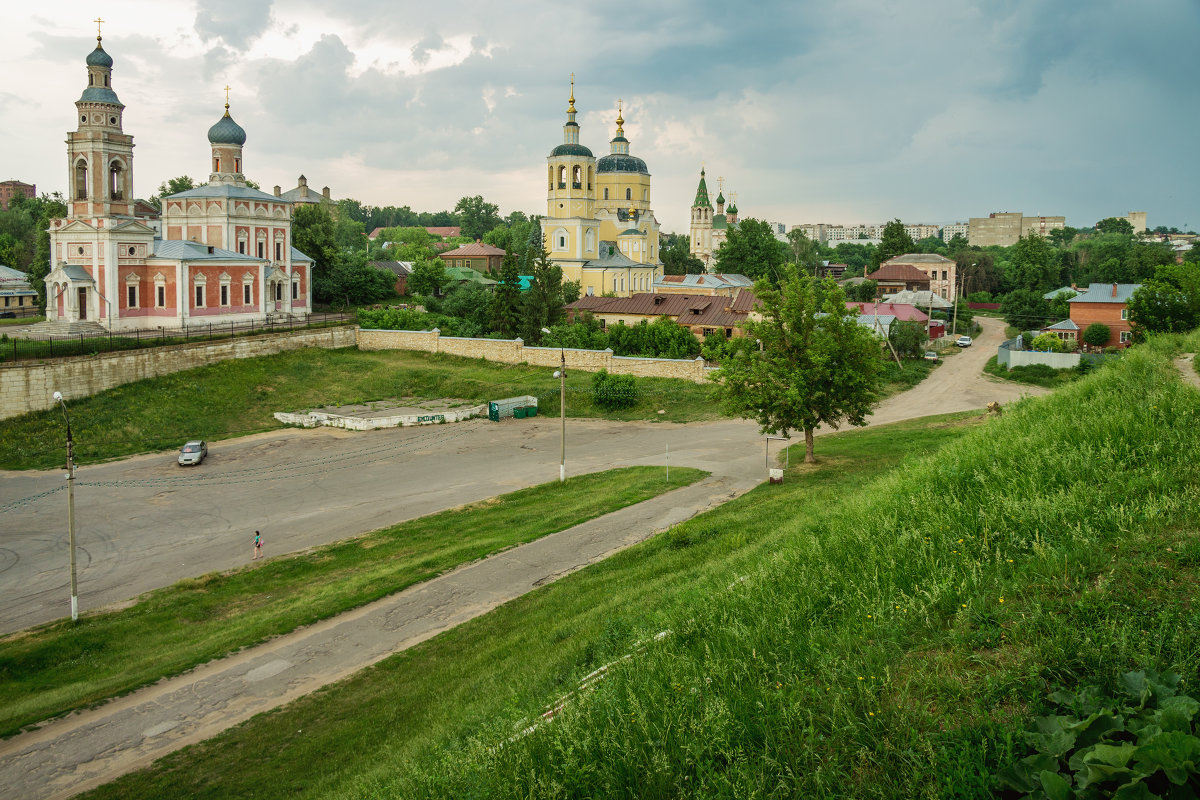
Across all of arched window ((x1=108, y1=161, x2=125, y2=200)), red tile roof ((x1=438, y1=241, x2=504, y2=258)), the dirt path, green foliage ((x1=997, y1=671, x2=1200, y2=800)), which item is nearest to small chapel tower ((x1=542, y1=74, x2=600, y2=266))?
red tile roof ((x1=438, y1=241, x2=504, y2=258))

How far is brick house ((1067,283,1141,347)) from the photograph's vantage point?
166 feet

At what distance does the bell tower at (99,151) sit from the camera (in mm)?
42938

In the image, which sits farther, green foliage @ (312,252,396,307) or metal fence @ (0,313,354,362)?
green foliage @ (312,252,396,307)

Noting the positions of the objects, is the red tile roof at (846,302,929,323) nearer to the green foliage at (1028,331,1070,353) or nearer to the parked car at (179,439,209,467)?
the green foliage at (1028,331,1070,353)

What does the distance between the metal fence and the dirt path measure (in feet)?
131

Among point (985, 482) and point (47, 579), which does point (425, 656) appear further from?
point (47, 579)

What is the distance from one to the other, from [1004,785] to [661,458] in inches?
971

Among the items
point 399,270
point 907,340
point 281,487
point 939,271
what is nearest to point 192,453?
point 281,487

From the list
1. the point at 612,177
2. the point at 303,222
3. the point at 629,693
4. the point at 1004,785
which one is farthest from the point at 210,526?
the point at 612,177

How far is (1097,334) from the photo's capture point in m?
50.2

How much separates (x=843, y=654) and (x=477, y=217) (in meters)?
160

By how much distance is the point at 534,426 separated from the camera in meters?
36.8

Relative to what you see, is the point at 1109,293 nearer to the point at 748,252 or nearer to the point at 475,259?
the point at 748,252

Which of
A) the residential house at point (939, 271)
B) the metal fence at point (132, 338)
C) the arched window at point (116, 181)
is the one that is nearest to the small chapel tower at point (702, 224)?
the residential house at point (939, 271)
